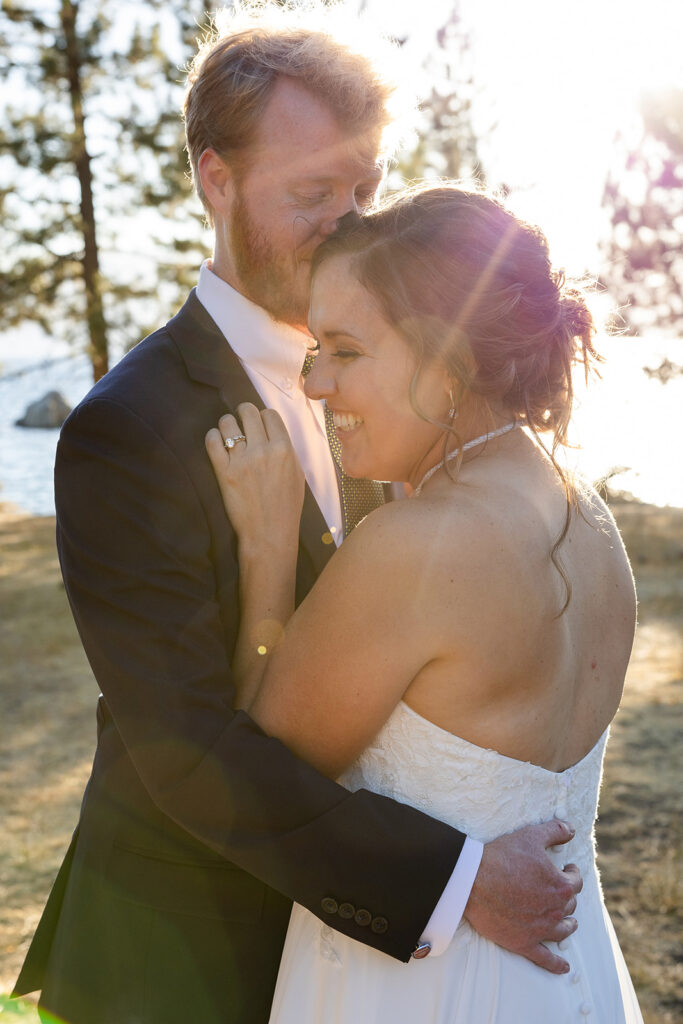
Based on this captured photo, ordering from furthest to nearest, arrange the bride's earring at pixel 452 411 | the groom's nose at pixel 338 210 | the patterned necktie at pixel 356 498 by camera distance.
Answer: the patterned necktie at pixel 356 498, the groom's nose at pixel 338 210, the bride's earring at pixel 452 411

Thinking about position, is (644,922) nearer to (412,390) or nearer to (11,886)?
(11,886)

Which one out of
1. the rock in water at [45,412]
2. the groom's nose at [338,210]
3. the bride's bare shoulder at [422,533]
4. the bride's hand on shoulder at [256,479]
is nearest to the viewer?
the bride's bare shoulder at [422,533]

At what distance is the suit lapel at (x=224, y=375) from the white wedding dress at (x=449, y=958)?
55cm

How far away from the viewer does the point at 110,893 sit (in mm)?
2336

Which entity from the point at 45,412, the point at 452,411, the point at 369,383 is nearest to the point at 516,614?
the point at 452,411

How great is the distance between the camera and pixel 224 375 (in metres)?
2.40

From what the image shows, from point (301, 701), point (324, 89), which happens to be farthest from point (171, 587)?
point (324, 89)

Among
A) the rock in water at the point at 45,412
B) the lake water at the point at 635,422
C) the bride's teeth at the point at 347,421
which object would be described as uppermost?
the bride's teeth at the point at 347,421

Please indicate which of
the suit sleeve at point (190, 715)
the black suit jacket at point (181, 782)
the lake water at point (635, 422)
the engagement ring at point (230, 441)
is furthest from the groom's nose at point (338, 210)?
the lake water at point (635, 422)

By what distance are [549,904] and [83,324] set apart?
10.8m

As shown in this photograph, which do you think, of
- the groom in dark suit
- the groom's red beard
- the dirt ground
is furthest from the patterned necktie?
the dirt ground

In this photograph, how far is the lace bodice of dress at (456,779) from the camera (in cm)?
197

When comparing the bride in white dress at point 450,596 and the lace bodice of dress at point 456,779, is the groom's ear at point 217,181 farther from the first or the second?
the lace bodice of dress at point 456,779

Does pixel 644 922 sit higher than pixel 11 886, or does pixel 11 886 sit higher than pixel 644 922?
pixel 644 922
